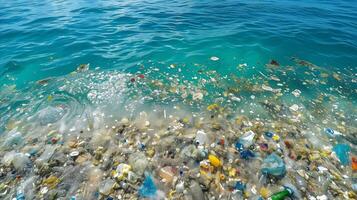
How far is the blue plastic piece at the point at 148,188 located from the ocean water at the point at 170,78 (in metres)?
0.88

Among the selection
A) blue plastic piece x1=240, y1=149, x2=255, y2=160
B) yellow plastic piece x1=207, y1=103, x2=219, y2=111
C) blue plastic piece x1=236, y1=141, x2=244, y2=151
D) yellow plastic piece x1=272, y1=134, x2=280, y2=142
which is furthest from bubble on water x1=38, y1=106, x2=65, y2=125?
yellow plastic piece x1=272, y1=134, x2=280, y2=142

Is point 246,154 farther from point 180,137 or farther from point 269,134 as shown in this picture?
point 180,137

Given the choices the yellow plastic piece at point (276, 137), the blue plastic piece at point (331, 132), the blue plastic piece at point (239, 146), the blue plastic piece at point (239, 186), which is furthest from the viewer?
the blue plastic piece at point (331, 132)

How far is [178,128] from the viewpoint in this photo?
5539 millimetres

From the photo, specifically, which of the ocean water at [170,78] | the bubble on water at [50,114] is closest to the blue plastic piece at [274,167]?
the ocean water at [170,78]

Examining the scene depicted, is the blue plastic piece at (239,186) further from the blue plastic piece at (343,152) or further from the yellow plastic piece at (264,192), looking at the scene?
the blue plastic piece at (343,152)

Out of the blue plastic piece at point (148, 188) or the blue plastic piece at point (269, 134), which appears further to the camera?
the blue plastic piece at point (269, 134)

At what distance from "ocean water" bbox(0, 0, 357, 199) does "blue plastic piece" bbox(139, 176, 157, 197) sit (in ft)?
2.89

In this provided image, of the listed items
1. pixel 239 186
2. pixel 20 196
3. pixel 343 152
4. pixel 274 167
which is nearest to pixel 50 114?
pixel 20 196

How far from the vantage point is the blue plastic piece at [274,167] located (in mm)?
4371

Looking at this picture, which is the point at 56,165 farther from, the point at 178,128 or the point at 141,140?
the point at 178,128

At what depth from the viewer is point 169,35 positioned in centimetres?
1094

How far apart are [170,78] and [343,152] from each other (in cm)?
511

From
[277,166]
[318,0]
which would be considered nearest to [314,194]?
[277,166]
